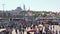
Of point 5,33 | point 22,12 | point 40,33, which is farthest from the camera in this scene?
point 22,12

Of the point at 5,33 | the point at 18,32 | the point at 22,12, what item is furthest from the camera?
the point at 22,12

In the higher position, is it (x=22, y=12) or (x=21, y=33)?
(x=21, y=33)

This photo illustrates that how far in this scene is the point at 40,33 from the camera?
44.8ft

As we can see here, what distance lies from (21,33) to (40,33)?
347cm

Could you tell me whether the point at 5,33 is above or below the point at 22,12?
above

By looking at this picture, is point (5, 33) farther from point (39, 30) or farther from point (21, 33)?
point (21, 33)

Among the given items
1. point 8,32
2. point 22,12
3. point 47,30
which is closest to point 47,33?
point 47,30

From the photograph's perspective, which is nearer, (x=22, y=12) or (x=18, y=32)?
(x=18, y=32)

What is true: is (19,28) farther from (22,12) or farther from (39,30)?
(22,12)

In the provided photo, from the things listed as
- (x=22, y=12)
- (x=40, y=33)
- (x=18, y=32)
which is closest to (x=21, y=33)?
(x=18, y=32)

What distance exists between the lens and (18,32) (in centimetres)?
1689

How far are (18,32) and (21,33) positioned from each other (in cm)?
22

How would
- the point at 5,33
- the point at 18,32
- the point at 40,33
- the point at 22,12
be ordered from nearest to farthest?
the point at 5,33
the point at 40,33
the point at 18,32
the point at 22,12

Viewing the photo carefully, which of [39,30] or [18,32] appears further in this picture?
[18,32]
